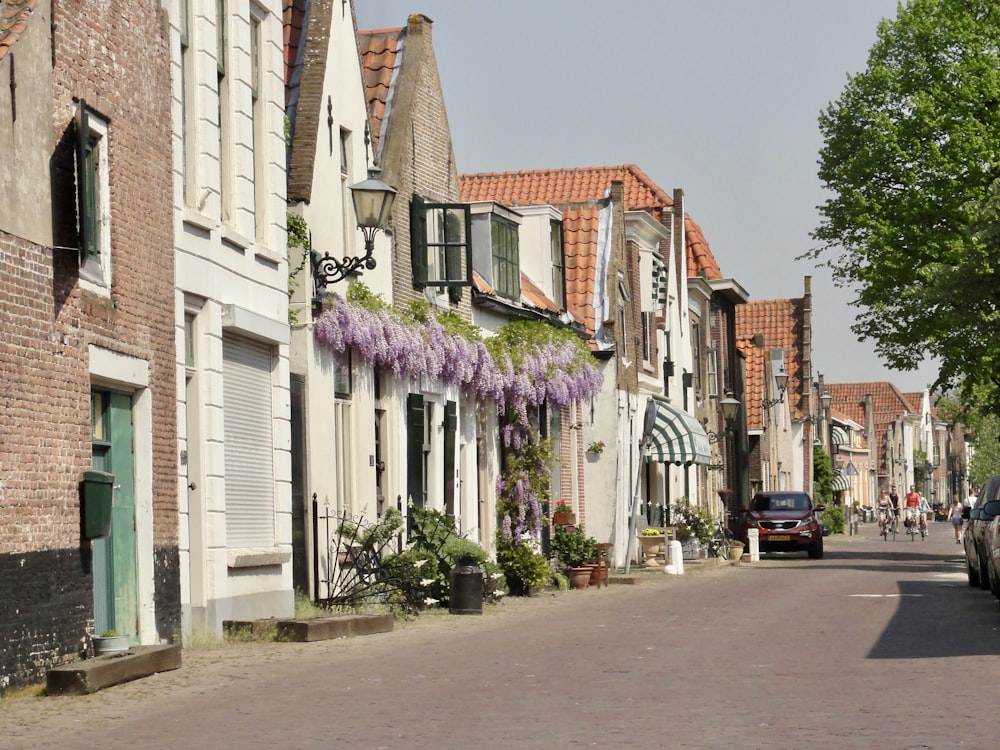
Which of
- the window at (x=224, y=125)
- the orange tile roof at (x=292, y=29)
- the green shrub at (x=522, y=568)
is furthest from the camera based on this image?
the green shrub at (x=522, y=568)

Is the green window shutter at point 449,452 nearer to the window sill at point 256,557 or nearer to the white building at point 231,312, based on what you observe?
the white building at point 231,312

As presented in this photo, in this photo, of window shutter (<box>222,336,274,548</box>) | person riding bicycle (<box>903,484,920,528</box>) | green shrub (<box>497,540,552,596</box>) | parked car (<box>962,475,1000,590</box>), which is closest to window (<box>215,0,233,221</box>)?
window shutter (<box>222,336,274,548</box>)

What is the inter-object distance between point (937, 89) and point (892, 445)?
110509 millimetres

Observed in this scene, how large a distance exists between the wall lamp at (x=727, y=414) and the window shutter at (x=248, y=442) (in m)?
31.6

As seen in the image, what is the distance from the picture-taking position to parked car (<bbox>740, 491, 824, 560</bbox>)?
47.1 metres

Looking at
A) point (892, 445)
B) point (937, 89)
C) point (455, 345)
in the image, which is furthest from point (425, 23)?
point (892, 445)

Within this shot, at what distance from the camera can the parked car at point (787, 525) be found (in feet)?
155

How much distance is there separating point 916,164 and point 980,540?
55.4ft

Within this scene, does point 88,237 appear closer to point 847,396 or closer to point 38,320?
point 38,320

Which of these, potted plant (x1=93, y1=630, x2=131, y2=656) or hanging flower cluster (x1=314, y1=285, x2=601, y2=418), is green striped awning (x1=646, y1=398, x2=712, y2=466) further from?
potted plant (x1=93, y1=630, x2=131, y2=656)

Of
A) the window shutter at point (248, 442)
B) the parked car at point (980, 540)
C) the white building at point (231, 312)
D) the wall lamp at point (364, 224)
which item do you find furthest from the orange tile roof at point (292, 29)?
the parked car at point (980, 540)

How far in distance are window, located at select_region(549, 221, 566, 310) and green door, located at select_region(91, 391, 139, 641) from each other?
67.6 ft

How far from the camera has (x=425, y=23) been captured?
1097 inches

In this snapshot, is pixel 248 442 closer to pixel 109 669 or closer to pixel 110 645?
pixel 110 645
